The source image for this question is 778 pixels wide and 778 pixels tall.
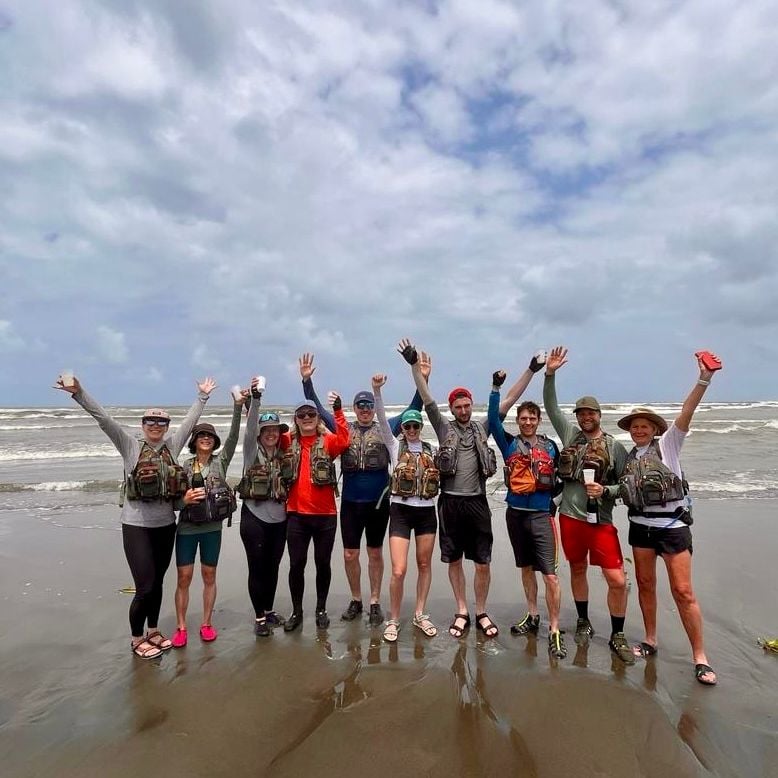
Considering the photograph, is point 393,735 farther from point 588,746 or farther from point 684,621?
point 684,621

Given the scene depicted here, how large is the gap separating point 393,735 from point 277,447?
3078mm

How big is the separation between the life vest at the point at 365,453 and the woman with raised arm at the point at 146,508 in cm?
170

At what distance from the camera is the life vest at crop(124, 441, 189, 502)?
496 centimetres

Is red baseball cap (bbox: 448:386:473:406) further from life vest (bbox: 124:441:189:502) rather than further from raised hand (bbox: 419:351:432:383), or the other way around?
life vest (bbox: 124:441:189:502)

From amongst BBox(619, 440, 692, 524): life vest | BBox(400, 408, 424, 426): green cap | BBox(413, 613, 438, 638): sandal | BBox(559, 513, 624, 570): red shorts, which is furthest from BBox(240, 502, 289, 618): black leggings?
BBox(619, 440, 692, 524): life vest

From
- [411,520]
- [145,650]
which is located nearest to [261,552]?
[145,650]

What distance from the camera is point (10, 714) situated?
4.10 metres

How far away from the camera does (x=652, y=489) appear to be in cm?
471

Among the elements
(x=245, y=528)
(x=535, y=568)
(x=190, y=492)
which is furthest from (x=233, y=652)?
Result: (x=535, y=568)

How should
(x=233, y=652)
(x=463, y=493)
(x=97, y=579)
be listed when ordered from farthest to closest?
1. (x=97, y=579)
2. (x=463, y=493)
3. (x=233, y=652)

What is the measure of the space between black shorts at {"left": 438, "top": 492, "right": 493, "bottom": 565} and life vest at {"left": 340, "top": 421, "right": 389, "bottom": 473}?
0.85 meters

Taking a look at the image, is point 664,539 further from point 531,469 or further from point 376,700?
point 376,700

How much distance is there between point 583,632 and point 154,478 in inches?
176

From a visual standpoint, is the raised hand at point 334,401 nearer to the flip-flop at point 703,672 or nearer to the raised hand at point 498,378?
the raised hand at point 498,378
